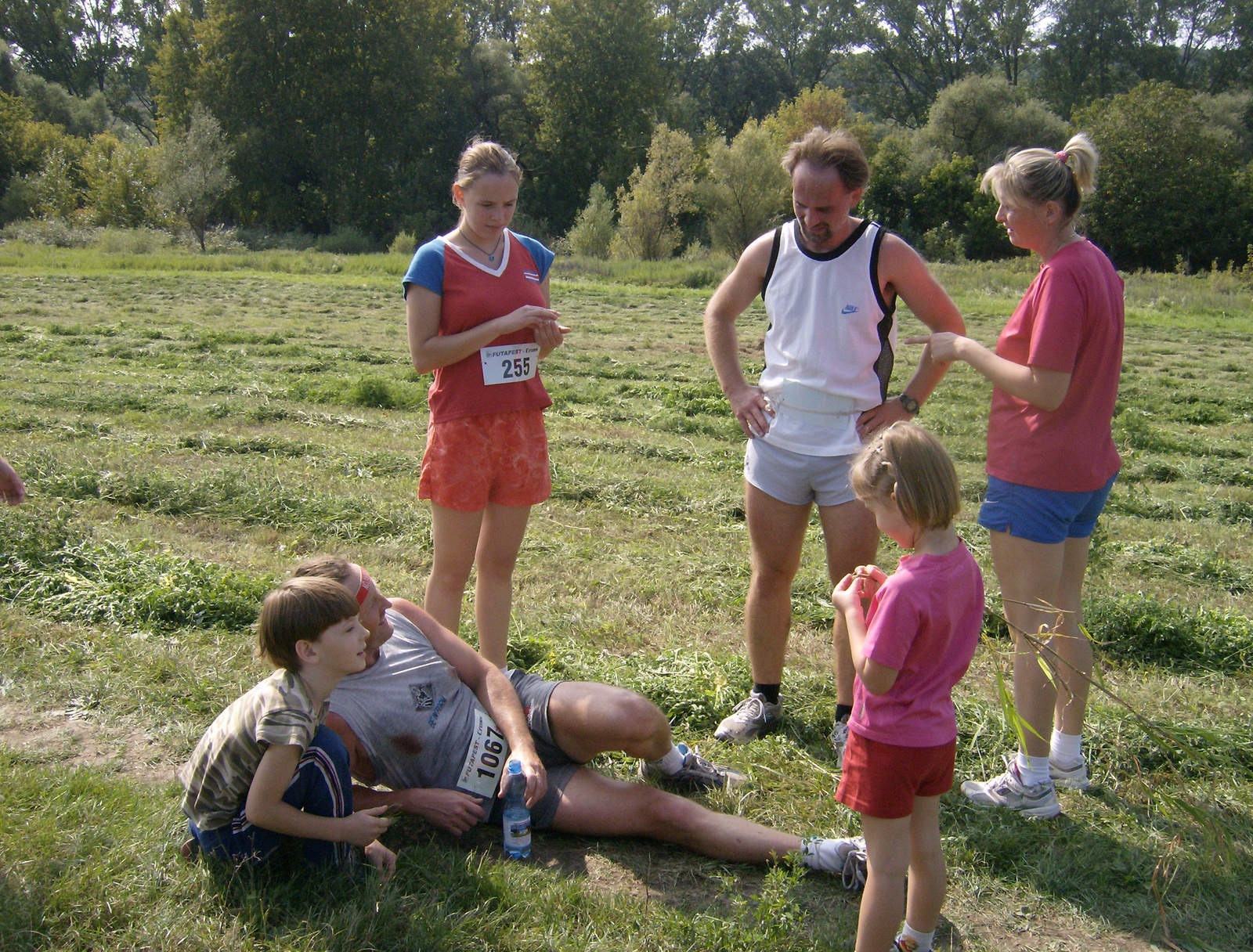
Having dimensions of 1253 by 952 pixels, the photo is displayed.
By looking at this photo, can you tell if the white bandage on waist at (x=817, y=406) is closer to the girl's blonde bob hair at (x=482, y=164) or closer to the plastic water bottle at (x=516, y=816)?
the girl's blonde bob hair at (x=482, y=164)

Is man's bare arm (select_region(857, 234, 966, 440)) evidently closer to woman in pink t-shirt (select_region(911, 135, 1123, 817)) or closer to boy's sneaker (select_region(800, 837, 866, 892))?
woman in pink t-shirt (select_region(911, 135, 1123, 817))

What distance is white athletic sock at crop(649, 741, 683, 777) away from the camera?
319cm

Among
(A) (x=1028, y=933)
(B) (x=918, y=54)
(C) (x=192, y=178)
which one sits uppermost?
(B) (x=918, y=54)

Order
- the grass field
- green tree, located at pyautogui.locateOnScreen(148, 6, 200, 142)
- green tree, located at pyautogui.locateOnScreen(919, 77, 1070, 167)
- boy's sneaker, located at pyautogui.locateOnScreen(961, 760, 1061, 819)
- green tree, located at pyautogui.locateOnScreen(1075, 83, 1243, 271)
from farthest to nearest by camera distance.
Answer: green tree, located at pyautogui.locateOnScreen(148, 6, 200, 142), green tree, located at pyautogui.locateOnScreen(919, 77, 1070, 167), green tree, located at pyautogui.locateOnScreen(1075, 83, 1243, 271), boy's sneaker, located at pyautogui.locateOnScreen(961, 760, 1061, 819), the grass field

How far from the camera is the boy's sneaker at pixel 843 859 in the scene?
109 inches

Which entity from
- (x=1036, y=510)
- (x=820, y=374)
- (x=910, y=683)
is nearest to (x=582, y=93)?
(x=820, y=374)

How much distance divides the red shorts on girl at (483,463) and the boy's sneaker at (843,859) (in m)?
1.51

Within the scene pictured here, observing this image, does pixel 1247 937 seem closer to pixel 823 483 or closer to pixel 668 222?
pixel 823 483

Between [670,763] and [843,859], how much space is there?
65cm

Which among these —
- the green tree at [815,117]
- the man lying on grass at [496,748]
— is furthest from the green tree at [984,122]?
the man lying on grass at [496,748]

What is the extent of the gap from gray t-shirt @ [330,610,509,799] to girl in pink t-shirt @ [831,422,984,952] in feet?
3.69

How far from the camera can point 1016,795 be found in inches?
124

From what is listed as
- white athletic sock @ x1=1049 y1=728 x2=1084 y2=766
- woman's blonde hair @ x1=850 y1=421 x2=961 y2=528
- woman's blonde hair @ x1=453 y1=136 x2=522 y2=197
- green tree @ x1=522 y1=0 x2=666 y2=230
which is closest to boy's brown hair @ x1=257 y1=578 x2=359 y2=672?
woman's blonde hair @ x1=850 y1=421 x2=961 y2=528

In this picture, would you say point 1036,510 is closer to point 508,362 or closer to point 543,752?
A: point 543,752
